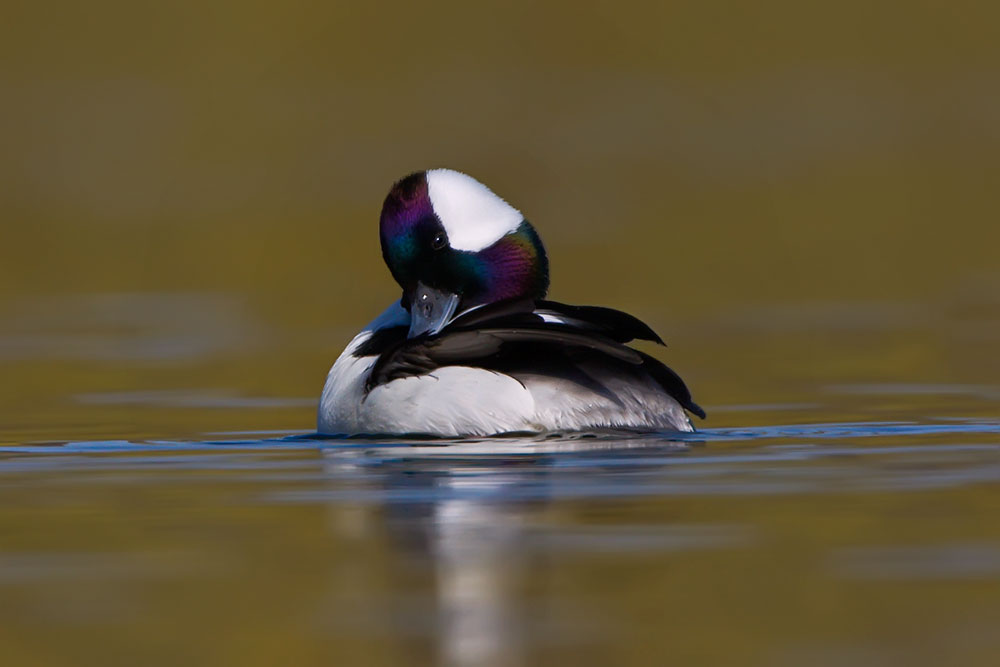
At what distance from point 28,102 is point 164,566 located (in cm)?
3158

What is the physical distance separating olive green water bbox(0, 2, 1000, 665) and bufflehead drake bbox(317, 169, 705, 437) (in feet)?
0.42

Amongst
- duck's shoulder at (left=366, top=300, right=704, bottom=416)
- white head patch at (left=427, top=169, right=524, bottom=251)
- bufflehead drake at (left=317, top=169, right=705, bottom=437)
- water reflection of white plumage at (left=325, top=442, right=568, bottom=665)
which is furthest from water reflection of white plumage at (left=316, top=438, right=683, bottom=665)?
white head patch at (left=427, top=169, right=524, bottom=251)

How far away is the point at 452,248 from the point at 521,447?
1148mm

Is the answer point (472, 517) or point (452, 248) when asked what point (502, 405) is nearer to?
point (452, 248)

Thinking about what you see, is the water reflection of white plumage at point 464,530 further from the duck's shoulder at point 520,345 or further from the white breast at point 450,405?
the duck's shoulder at point 520,345

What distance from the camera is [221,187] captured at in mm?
30469

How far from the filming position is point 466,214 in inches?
358

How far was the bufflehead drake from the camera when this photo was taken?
27.4 ft

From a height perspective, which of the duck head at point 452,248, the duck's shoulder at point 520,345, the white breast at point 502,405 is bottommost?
the white breast at point 502,405

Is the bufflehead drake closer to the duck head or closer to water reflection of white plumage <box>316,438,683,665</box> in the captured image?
the duck head

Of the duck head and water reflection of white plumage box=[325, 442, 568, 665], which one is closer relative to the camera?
water reflection of white plumage box=[325, 442, 568, 665]

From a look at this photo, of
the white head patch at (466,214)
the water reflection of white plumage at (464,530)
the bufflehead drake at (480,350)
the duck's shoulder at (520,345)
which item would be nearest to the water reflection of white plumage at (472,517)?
the water reflection of white plumage at (464,530)

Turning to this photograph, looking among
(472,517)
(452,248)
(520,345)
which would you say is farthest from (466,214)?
(472,517)

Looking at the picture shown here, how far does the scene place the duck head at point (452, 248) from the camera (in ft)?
29.6
